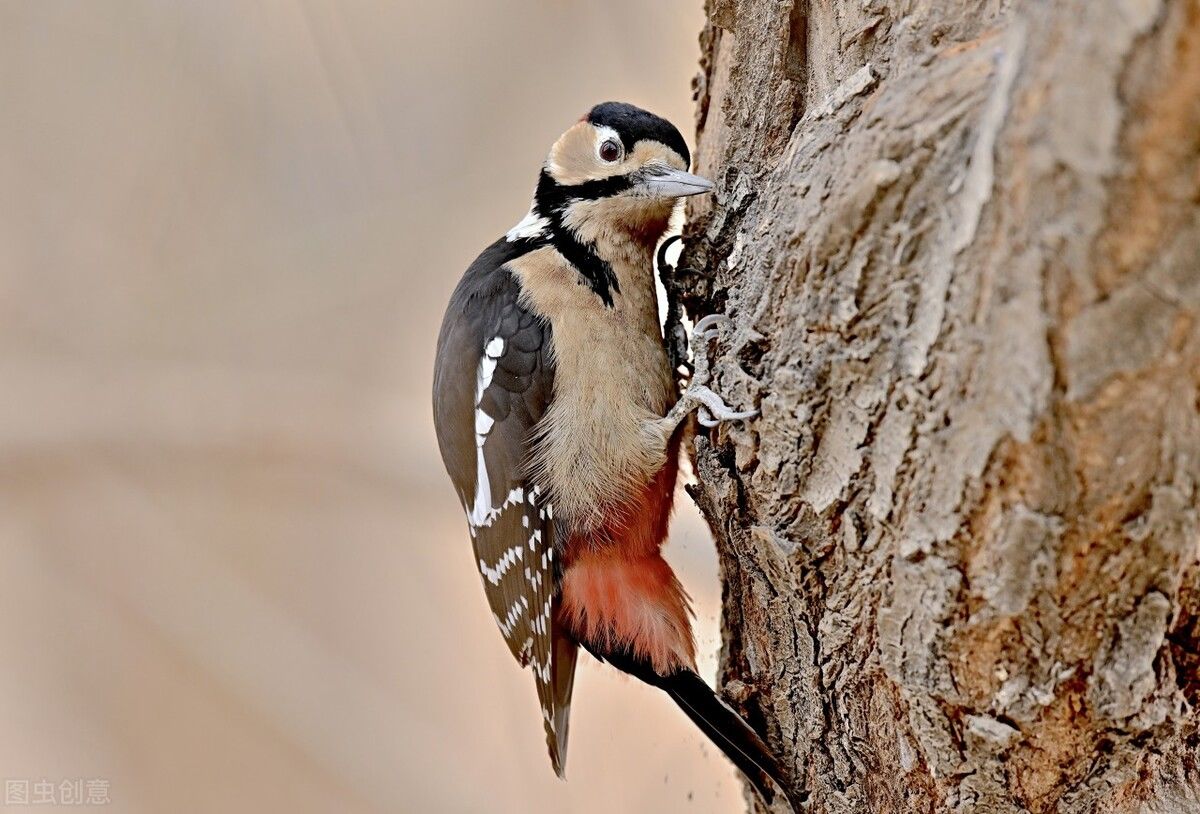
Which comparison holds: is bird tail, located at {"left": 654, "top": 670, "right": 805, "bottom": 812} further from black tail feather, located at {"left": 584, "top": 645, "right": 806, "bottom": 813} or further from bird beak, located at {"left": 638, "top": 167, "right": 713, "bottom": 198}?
bird beak, located at {"left": 638, "top": 167, "right": 713, "bottom": 198}

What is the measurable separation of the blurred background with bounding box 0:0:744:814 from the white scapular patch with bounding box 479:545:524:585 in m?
1.17

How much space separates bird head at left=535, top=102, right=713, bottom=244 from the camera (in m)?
1.95

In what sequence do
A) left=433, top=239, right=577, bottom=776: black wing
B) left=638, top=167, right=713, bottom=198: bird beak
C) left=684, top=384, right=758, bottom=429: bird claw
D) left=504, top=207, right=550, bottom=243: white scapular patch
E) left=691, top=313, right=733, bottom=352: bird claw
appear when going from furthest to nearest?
left=504, top=207, right=550, bottom=243: white scapular patch
left=433, top=239, right=577, bottom=776: black wing
left=638, top=167, right=713, bottom=198: bird beak
left=691, top=313, right=733, bottom=352: bird claw
left=684, top=384, right=758, bottom=429: bird claw

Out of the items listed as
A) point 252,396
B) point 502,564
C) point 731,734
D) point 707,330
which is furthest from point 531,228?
point 252,396

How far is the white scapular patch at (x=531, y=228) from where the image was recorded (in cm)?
211

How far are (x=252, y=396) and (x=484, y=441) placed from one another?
1.85 meters

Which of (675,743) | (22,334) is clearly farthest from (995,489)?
(22,334)

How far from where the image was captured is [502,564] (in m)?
2.03

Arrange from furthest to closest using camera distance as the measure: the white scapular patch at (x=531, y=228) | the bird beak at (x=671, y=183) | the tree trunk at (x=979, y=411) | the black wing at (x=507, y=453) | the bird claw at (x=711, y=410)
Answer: the white scapular patch at (x=531, y=228) → the black wing at (x=507, y=453) → the bird beak at (x=671, y=183) → the bird claw at (x=711, y=410) → the tree trunk at (x=979, y=411)

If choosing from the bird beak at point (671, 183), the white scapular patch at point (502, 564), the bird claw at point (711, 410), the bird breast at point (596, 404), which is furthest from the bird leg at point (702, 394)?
the white scapular patch at point (502, 564)

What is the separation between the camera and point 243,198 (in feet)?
11.2

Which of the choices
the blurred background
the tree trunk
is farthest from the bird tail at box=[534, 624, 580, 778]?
the blurred background

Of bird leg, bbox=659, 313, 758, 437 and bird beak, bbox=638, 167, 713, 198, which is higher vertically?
bird beak, bbox=638, 167, 713, 198

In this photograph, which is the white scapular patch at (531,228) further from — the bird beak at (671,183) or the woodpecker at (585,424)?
the bird beak at (671,183)
